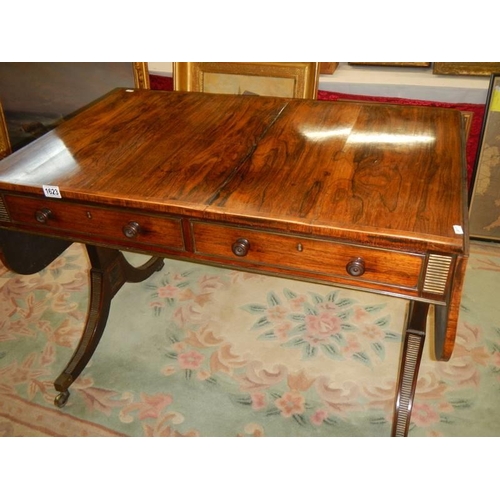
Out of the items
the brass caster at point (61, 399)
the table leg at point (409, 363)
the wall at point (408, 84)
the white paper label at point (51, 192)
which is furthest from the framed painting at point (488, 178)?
the brass caster at point (61, 399)

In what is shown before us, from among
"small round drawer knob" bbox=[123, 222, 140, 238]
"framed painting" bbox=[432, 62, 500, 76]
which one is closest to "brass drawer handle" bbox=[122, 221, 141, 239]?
"small round drawer knob" bbox=[123, 222, 140, 238]

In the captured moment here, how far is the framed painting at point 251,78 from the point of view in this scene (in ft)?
8.14

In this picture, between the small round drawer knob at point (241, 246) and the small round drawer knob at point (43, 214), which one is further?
the small round drawer knob at point (43, 214)

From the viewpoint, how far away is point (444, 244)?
111 centimetres

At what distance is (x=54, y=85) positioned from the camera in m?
3.09

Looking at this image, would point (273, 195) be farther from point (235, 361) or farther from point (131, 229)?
point (235, 361)

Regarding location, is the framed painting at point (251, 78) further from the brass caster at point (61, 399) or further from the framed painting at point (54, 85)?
the brass caster at point (61, 399)

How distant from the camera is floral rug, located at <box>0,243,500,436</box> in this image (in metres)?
1.88

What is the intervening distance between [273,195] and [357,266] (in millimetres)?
308

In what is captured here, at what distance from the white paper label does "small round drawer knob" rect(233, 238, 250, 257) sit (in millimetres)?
561

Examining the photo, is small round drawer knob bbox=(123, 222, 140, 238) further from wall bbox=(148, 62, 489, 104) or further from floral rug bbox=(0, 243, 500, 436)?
wall bbox=(148, 62, 489, 104)

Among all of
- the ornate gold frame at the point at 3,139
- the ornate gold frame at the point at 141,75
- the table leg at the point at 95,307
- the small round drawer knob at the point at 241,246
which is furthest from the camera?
the ornate gold frame at the point at 3,139

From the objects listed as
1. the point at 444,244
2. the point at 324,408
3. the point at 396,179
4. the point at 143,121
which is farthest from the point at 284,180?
the point at 324,408

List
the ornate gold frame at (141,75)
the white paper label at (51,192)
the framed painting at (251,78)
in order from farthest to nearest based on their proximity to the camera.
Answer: the ornate gold frame at (141,75) → the framed painting at (251,78) → the white paper label at (51,192)
